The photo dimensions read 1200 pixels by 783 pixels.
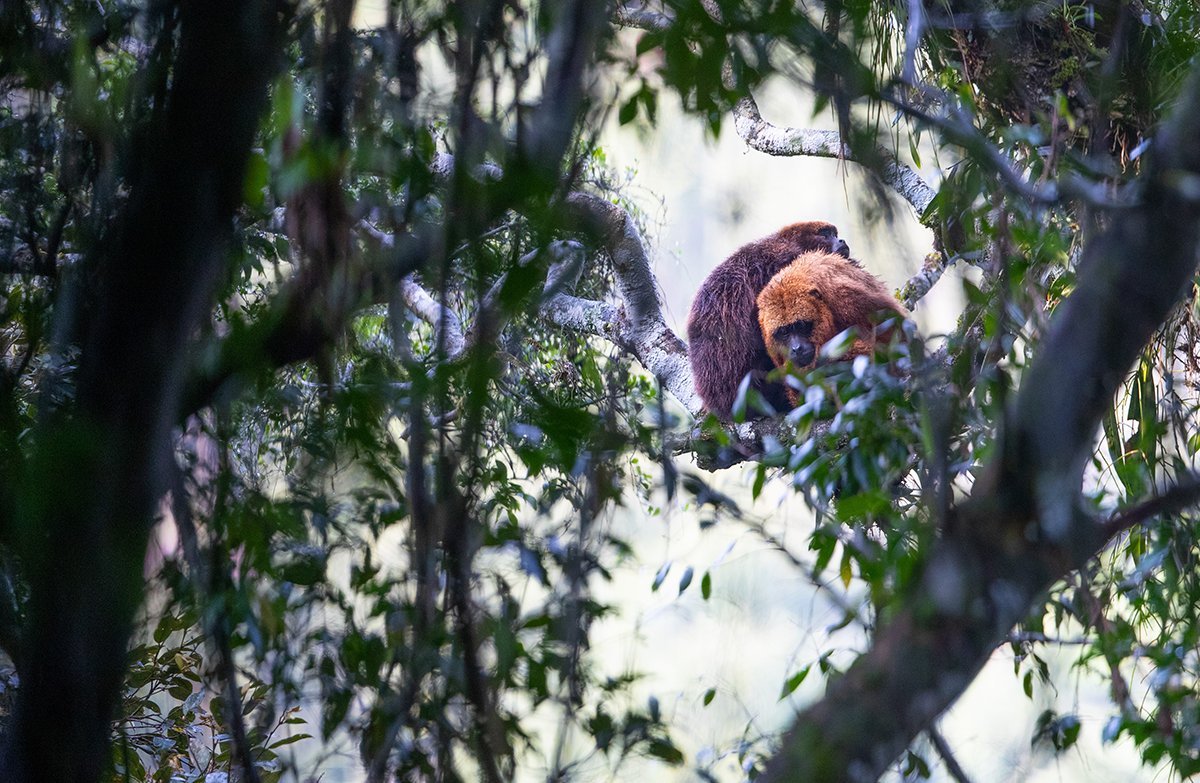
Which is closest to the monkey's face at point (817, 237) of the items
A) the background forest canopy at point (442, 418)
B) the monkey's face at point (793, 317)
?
the monkey's face at point (793, 317)

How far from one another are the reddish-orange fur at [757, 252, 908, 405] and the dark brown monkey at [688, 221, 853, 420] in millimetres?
127

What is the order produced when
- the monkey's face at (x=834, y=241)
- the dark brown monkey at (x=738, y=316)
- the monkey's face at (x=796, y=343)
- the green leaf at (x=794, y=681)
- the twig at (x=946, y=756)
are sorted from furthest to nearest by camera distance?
the monkey's face at (x=834, y=241) < the dark brown monkey at (x=738, y=316) < the monkey's face at (x=796, y=343) < the green leaf at (x=794, y=681) < the twig at (x=946, y=756)

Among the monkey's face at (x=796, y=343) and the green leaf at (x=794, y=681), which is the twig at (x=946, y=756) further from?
the monkey's face at (x=796, y=343)

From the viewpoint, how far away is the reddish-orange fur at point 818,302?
3.70 m

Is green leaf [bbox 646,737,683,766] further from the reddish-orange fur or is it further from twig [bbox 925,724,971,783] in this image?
the reddish-orange fur

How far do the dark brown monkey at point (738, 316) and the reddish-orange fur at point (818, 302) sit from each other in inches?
5.0

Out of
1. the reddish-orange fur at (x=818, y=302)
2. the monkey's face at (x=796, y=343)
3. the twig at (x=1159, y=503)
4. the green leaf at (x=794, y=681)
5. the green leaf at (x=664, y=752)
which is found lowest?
the green leaf at (x=664, y=752)

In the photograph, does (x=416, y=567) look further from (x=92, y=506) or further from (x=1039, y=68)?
(x=1039, y=68)

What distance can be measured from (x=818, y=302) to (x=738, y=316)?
0.41 metres

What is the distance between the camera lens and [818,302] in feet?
12.2

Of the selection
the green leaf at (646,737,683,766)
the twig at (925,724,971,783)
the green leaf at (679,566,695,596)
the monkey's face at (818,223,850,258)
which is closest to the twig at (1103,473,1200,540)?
the twig at (925,724,971,783)

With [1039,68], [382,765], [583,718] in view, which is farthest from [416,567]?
[1039,68]

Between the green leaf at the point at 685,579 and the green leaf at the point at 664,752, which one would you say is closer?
the green leaf at the point at 664,752

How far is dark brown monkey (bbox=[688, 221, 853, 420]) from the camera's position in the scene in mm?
3908
